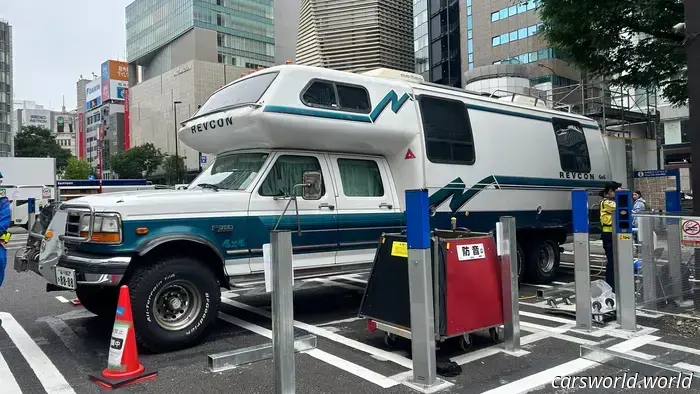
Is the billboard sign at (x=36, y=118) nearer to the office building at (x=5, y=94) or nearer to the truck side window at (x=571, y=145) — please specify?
the office building at (x=5, y=94)

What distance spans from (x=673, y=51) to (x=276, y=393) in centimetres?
1021

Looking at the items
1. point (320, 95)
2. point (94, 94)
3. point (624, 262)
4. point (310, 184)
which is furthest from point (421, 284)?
point (94, 94)

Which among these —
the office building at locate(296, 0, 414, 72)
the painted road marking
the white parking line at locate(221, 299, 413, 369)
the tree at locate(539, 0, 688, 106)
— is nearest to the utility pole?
the tree at locate(539, 0, 688, 106)

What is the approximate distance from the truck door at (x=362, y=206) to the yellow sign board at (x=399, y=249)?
128 cm

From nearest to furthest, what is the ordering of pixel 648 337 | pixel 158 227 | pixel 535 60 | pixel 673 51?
pixel 158 227, pixel 648 337, pixel 673 51, pixel 535 60

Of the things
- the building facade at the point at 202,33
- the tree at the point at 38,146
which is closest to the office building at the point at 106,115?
the building facade at the point at 202,33

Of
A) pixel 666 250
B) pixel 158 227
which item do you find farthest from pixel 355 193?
pixel 666 250

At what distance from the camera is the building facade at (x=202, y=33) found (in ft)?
286

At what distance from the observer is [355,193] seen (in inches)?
277

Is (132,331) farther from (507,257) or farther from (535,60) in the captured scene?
(535,60)

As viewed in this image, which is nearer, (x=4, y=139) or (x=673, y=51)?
(x=673, y=51)

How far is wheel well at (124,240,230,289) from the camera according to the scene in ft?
17.7

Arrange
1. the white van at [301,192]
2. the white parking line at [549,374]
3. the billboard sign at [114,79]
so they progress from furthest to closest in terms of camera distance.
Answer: the billboard sign at [114,79] → the white van at [301,192] → the white parking line at [549,374]

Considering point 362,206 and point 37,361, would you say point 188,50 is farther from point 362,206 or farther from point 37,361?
point 37,361
